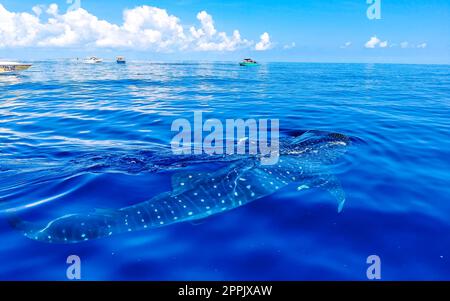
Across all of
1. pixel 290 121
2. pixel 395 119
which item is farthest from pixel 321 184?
pixel 395 119

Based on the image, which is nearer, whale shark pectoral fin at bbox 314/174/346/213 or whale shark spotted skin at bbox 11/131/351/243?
whale shark spotted skin at bbox 11/131/351/243

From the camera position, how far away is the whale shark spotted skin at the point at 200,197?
275 inches

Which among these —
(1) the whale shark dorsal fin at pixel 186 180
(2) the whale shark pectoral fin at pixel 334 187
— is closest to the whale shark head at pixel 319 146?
(2) the whale shark pectoral fin at pixel 334 187

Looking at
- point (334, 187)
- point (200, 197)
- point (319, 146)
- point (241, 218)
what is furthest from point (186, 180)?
point (319, 146)

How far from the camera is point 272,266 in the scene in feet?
20.6

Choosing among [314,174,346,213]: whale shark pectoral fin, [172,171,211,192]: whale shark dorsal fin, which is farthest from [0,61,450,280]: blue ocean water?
[172,171,211,192]: whale shark dorsal fin

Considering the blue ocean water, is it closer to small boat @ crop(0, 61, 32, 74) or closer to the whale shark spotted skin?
the whale shark spotted skin

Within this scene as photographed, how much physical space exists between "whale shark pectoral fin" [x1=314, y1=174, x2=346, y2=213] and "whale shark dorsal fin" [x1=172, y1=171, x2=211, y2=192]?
11.3 ft

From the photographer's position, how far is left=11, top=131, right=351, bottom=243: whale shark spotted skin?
700cm

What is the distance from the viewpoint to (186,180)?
29.4 ft

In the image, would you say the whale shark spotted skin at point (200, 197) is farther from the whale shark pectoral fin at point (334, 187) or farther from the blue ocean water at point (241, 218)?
the blue ocean water at point (241, 218)
